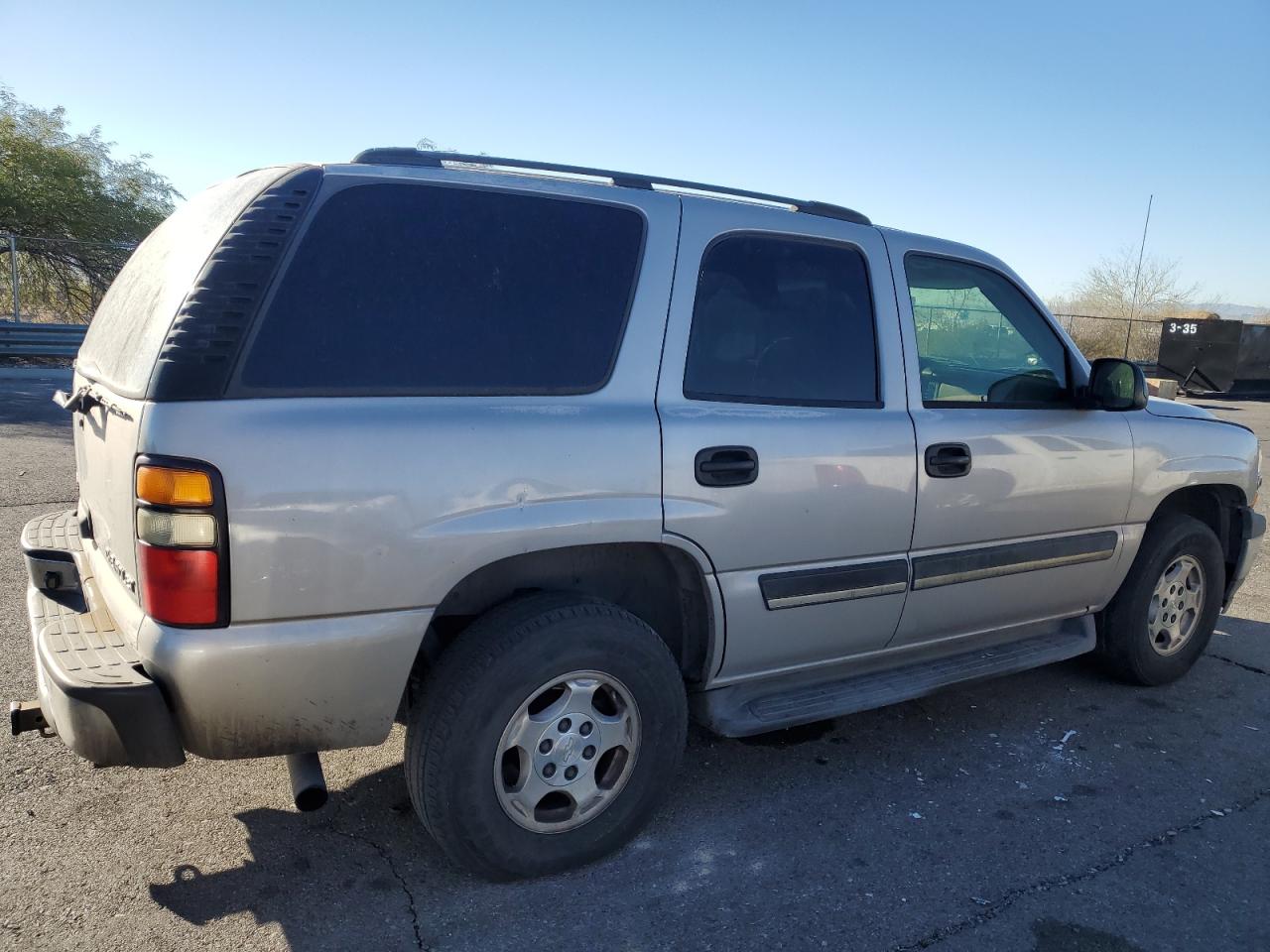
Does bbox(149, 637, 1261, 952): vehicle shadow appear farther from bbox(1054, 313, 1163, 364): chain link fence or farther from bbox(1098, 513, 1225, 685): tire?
bbox(1054, 313, 1163, 364): chain link fence

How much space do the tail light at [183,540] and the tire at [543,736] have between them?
0.66 m

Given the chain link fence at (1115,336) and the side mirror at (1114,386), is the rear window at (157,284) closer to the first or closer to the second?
the side mirror at (1114,386)

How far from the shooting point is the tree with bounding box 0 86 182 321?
17531mm

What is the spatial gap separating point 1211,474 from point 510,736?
3.58 meters

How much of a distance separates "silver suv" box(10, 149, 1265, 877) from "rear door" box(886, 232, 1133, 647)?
0.02 metres

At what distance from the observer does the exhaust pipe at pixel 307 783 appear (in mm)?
2570

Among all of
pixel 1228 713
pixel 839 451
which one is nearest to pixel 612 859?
pixel 839 451

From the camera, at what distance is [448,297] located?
8.53 feet

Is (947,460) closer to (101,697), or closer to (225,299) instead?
(225,299)

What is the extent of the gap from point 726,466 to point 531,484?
67 cm

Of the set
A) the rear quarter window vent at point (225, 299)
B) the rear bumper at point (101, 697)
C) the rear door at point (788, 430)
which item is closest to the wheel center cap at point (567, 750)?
the rear door at point (788, 430)

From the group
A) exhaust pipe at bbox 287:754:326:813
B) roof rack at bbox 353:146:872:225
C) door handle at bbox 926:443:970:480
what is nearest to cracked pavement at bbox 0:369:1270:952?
exhaust pipe at bbox 287:754:326:813

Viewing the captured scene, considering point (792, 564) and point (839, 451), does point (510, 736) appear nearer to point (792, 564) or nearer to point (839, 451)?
point (792, 564)

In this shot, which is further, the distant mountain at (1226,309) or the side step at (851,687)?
the distant mountain at (1226,309)
